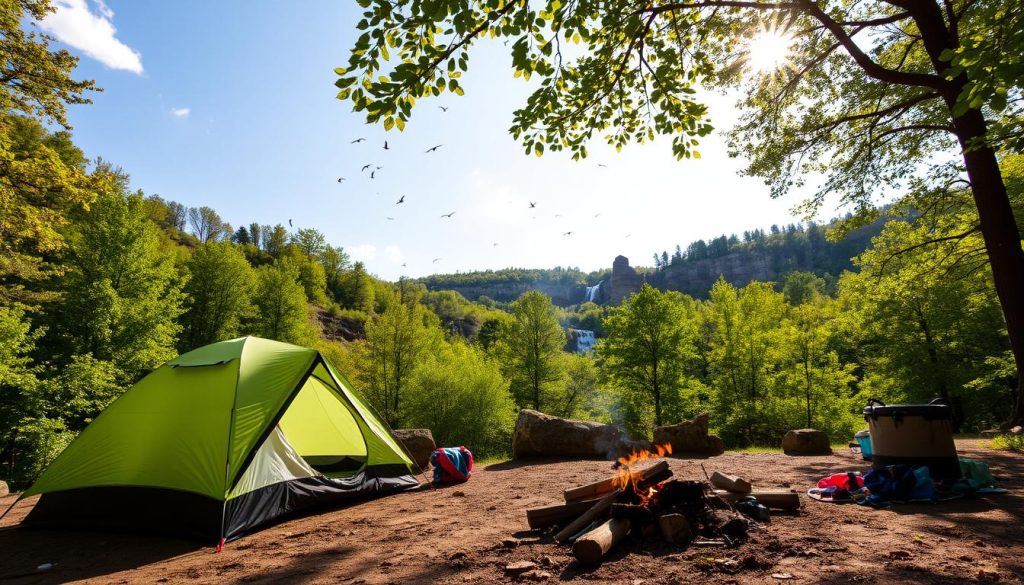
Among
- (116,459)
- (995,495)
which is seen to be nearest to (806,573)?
(995,495)

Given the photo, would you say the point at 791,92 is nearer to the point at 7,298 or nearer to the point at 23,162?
the point at 23,162

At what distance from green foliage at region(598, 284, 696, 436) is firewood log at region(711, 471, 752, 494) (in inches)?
772

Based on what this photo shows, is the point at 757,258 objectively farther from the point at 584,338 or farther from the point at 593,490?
the point at 593,490

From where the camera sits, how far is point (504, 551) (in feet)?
14.0

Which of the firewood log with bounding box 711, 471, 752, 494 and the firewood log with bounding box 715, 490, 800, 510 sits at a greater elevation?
the firewood log with bounding box 711, 471, 752, 494

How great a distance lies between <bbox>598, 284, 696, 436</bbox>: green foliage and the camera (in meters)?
24.4

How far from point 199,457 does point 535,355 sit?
23443 mm

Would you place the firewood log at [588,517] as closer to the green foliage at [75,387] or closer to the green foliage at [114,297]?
the green foliage at [75,387]

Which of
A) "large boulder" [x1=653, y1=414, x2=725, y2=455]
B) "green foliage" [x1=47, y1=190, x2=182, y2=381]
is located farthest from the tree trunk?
"green foliage" [x1=47, y1=190, x2=182, y2=381]

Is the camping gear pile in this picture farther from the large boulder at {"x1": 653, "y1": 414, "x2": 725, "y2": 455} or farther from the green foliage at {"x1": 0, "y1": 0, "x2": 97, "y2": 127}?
the green foliage at {"x1": 0, "y1": 0, "x2": 97, "y2": 127}

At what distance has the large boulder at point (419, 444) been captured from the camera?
10703 millimetres

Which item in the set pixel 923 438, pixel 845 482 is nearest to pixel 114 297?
pixel 845 482

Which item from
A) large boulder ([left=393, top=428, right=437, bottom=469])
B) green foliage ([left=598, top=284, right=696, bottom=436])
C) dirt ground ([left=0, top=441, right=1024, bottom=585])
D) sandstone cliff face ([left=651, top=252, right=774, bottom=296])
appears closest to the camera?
dirt ground ([left=0, top=441, right=1024, bottom=585])

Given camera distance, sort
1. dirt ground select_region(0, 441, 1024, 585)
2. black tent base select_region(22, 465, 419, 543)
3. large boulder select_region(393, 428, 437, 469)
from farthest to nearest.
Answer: large boulder select_region(393, 428, 437, 469) → black tent base select_region(22, 465, 419, 543) → dirt ground select_region(0, 441, 1024, 585)
